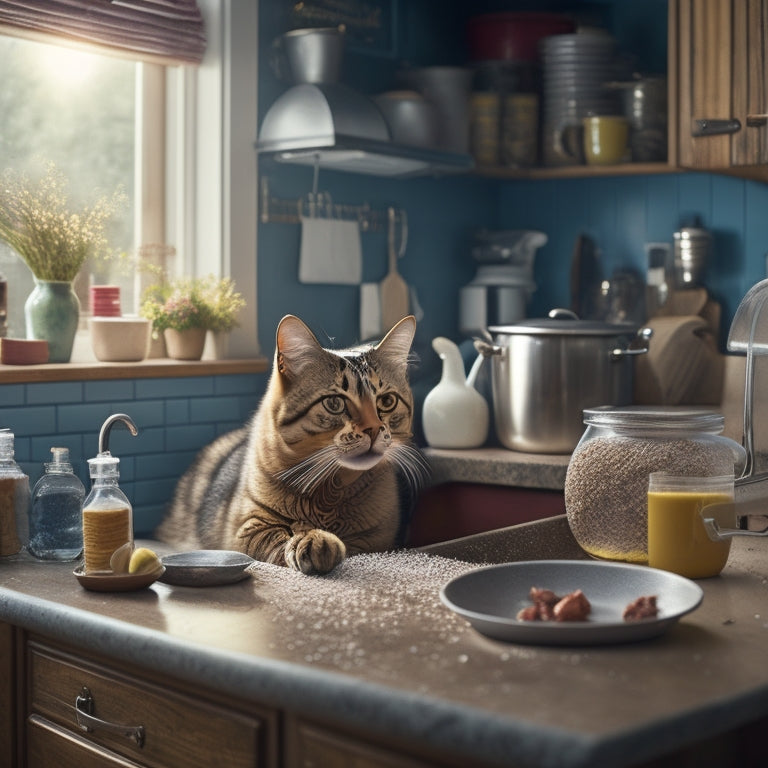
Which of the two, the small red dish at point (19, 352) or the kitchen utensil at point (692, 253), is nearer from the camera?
the small red dish at point (19, 352)

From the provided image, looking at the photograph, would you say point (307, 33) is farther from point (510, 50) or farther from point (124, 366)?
point (124, 366)

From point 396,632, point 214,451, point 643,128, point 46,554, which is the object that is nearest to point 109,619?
point 396,632

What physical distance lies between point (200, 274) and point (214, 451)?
63cm

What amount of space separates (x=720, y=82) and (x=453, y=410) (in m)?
1.06

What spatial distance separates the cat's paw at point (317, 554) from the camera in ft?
5.54

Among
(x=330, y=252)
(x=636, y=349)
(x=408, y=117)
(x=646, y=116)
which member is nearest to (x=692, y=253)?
(x=646, y=116)

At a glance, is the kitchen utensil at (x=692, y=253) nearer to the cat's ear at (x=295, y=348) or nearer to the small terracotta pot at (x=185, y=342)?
the small terracotta pot at (x=185, y=342)

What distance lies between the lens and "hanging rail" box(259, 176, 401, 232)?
10.2 feet

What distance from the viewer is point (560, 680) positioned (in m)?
1.15

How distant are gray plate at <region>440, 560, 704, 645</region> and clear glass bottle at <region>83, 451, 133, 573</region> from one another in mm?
538

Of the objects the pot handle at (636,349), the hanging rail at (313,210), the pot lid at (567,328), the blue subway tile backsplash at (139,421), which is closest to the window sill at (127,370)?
the blue subway tile backsplash at (139,421)

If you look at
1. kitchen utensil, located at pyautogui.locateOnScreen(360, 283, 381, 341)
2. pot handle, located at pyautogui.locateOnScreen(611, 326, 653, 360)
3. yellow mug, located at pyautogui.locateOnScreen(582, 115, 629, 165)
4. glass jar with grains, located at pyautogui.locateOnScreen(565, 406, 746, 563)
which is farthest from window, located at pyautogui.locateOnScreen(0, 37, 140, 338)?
glass jar with grains, located at pyautogui.locateOnScreen(565, 406, 746, 563)

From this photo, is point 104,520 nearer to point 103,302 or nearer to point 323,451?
point 323,451

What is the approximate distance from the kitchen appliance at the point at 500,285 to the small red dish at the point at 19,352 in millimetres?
1560
